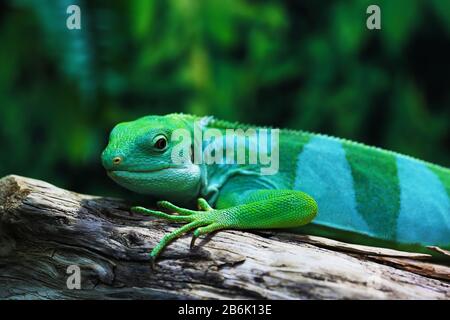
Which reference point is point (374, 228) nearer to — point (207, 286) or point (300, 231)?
point (300, 231)

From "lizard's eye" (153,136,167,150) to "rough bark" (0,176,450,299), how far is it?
1.40 ft

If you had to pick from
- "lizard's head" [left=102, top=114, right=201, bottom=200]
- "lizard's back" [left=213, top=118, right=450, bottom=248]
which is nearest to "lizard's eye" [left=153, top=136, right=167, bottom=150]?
"lizard's head" [left=102, top=114, right=201, bottom=200]

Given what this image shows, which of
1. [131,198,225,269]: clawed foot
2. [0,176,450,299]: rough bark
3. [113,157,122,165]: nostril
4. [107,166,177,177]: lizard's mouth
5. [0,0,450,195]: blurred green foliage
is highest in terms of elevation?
[0,0,450,195]: blurred green foliage

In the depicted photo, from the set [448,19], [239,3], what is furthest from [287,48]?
[448,19]

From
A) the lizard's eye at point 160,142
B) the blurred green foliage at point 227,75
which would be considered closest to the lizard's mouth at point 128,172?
the lizard's eye at point 160,142

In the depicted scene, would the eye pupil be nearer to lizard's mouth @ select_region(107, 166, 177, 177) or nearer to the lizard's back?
lizard's mouth @ select_region(107, 166, 177, 177)

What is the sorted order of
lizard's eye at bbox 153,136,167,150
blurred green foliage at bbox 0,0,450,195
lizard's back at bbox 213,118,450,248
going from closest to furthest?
lizard's eye at bbox 153,136,167,150 → lizard's back at bbox 213,118,450,248 → blurred green foliage at bbox 0,0,450,195

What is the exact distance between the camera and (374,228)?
365 centimetres

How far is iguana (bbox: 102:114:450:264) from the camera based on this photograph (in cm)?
327

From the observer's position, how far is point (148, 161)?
329cm

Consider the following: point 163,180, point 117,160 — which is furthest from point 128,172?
point 163,180

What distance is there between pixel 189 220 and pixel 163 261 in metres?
0.30
